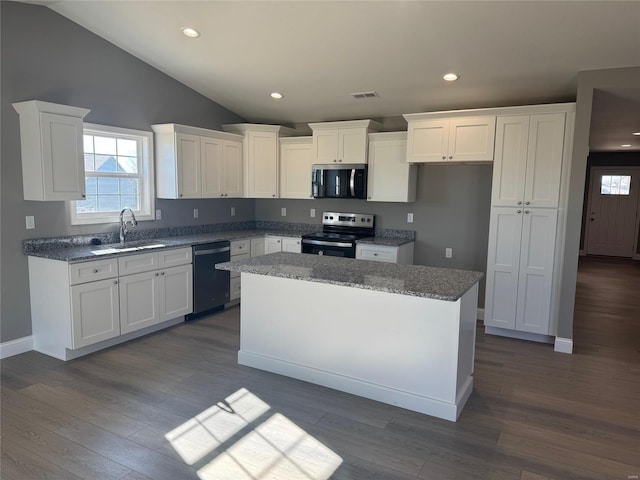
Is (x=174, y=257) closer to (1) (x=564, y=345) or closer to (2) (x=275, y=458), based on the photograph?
(2) (x=275, y=458)

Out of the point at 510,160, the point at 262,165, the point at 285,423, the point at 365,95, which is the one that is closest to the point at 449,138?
the point at 510,160

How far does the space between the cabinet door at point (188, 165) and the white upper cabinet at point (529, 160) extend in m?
3.38

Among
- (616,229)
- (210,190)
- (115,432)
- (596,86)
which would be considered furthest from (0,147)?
(616,229)

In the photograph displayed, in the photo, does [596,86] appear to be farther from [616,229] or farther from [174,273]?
[616,229]

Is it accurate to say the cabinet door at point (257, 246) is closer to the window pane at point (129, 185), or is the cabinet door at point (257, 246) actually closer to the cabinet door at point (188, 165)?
the cabinet door at point (188, 165)

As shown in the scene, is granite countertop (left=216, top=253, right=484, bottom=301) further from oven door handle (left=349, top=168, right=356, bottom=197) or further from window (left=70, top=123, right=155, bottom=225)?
window (left=70, top=123, right=155, bottom=225)

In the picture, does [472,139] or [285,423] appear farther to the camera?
[472,139]

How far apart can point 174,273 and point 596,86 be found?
4.45m

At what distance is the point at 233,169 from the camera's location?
5.64 meters

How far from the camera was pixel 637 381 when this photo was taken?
3.48 metres

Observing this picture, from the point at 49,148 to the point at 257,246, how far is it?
270 centimetres

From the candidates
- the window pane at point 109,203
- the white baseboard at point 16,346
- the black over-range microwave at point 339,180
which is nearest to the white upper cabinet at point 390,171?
the black over-range microwave at point 339,180

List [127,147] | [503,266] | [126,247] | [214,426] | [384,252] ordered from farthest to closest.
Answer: [384,252]
[127,147]
[503,266]
[126,247]
[214,426]

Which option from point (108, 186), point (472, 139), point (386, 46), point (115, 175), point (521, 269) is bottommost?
point (521, 269)
